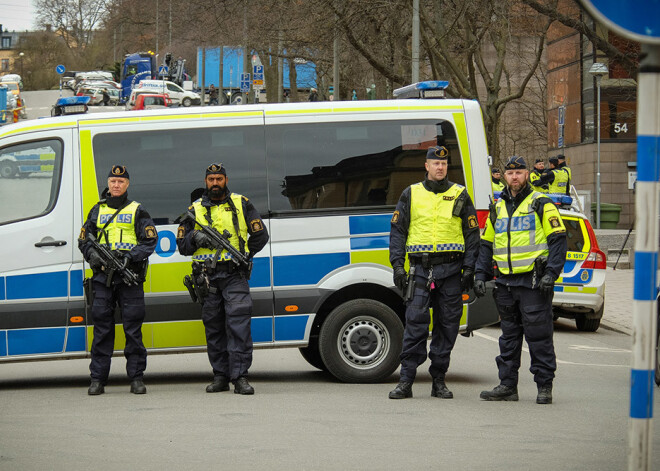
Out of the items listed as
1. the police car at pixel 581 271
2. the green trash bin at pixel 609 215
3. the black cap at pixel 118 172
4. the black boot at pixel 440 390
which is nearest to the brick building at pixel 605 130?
the green trash bin at pixel 609 215

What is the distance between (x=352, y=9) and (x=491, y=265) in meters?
19.4

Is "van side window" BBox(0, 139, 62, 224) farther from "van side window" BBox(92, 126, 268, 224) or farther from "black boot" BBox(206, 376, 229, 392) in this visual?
"black boot" BBox(206, 376, 229, 392)

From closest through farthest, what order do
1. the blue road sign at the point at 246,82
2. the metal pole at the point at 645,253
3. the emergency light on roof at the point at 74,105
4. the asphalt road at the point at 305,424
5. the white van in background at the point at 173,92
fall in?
the metal pole at the point at 645,253, the asphalt road at the point at 305,424, the emergency light on roof at the point at 74,105, the blue road sign at the point at 246,82, the white van in background at the point at 173,92

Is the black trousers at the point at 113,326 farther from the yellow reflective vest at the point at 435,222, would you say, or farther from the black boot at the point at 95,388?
the yellow reflective vest at the point at 435,222

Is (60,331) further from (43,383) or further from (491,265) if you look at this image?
(491,265)

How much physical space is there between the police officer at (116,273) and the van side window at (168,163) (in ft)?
1.05

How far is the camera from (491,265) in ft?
28.8

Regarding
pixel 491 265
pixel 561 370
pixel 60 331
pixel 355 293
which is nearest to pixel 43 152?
pixel 60 331

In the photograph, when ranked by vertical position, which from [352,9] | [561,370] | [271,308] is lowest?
[561,370]

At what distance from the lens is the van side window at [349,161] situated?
9.47 m

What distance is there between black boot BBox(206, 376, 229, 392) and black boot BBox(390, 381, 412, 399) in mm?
1398

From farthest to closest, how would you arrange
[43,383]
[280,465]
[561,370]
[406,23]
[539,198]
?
[406,23] → [561,370] → [43,383] → [539,198] → [280,465]

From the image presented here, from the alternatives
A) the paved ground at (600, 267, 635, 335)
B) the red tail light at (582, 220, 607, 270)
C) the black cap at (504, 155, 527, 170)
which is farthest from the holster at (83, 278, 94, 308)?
the paved ground at (600, 267, 635, 335)

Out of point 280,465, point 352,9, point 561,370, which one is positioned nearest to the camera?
point 280,465
